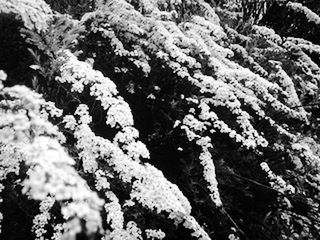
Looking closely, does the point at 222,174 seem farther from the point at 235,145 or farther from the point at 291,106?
the point at 291,106

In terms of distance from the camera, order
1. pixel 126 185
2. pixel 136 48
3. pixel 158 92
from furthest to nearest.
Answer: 1. pixel 158 92
2. pixel 136 48
3. pixel 126 185

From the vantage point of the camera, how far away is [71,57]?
256 centimetres

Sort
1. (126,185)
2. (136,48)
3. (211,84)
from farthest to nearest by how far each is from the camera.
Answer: (136,48) → (211,84) → (126,185)

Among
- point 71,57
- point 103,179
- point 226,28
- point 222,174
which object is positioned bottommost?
point 222,174

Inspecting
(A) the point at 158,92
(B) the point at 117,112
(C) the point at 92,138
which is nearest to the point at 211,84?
(A) the point at 158,92

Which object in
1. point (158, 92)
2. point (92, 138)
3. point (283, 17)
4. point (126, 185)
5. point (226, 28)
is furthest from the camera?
point (283, 17)

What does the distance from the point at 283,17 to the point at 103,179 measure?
16.0ft

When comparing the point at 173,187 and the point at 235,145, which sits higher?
the point at 173,187

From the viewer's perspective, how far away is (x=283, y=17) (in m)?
5.64

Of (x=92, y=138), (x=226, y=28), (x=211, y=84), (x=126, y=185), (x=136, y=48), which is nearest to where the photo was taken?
(x=92, y=138)

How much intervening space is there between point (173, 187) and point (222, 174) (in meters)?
1.34

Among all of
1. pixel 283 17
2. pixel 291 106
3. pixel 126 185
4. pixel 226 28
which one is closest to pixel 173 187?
pixel 126 185

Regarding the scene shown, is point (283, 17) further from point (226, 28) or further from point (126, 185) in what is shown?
point (126, 185)

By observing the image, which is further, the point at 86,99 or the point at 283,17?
the point at 283,17
